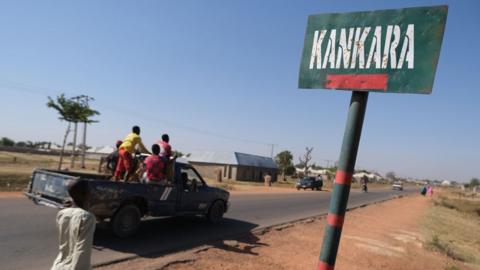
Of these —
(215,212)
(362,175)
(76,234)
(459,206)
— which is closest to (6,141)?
(362,175)

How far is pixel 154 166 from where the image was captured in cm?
968

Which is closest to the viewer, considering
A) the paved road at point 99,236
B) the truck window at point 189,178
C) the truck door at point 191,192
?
the paved road at point 99,236

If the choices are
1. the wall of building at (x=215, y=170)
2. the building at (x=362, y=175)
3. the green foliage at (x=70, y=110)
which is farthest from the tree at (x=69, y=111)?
the building at (x=362, y=175)

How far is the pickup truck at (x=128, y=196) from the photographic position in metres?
8.14

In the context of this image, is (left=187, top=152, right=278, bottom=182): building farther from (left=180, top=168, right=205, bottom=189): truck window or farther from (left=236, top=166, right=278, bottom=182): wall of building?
(left=180, top=168, right=205, bottom=189): truck window

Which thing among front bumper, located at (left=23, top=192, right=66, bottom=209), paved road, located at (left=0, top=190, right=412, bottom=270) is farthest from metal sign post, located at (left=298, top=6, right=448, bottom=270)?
front bumper, located at (left=23, top=192, right=66, bottom=209)

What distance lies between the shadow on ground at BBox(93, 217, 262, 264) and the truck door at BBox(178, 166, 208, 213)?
0.56 m

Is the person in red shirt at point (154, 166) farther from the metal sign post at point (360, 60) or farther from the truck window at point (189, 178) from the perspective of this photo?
the metal sign post at point (360, 60)

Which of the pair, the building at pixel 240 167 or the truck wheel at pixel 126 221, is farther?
the building at pixel 240 167

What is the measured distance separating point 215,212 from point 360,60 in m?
8.95

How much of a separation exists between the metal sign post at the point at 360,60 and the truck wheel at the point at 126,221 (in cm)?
593

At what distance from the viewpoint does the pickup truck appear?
8.14m

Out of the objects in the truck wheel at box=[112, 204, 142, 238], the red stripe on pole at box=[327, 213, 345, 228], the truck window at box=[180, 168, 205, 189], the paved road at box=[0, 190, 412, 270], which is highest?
the red stripe on pole at box=[327, 213, 345, 228]

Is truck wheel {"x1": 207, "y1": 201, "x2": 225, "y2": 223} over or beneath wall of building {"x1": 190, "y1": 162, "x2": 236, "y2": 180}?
over
